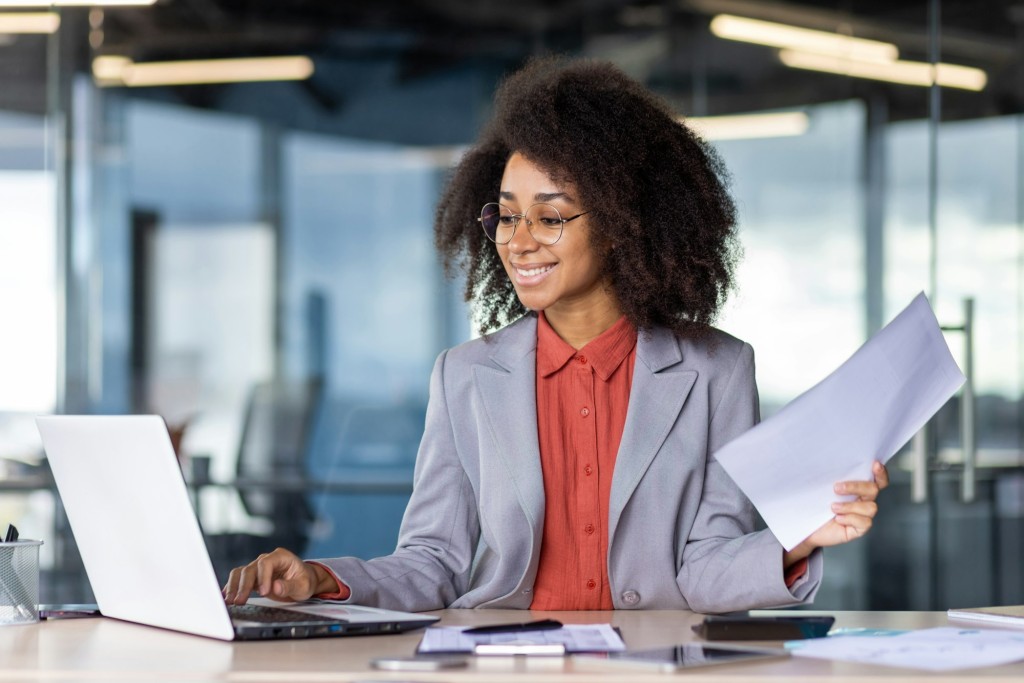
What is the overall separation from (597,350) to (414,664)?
3.25ft

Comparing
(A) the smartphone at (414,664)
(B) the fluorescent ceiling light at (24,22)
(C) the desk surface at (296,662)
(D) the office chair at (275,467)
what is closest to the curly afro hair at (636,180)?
(C) the desk surface at (296,662)

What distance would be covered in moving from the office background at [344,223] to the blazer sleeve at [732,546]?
2727 millimetres

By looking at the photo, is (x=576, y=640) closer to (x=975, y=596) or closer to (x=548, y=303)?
(x=548, y=303)

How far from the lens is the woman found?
211cm

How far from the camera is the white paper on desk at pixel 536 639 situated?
151 centimetres

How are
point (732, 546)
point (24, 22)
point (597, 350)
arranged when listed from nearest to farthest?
point (732, 546) < point (597, 350) < point (24, 22)

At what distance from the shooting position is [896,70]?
4.77 meters

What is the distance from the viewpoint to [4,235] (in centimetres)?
488

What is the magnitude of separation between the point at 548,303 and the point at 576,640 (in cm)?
82

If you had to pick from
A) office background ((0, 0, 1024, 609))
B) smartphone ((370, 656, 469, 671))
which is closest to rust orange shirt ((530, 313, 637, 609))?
smartphone ((370, 656, 469, 671))

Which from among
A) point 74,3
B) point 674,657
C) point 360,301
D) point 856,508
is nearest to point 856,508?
point 856,508

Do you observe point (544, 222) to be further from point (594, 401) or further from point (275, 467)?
point (275, 467)

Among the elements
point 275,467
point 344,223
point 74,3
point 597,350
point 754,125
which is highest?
point 74,3

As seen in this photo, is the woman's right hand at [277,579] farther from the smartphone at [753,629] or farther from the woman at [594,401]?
the smartphone at [753,629]
